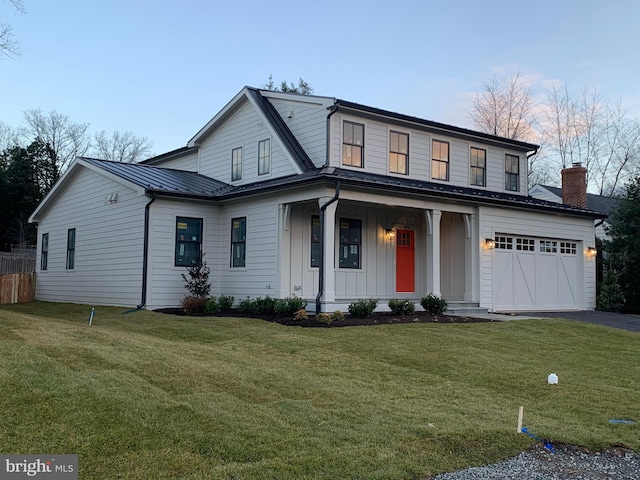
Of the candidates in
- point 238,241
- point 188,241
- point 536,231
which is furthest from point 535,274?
point 188,241

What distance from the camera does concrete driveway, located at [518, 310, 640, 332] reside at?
603 inches

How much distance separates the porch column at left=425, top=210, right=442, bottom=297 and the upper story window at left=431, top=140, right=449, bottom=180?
7.01 feet

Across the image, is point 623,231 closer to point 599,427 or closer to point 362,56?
point 362,56

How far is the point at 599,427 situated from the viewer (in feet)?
19.8

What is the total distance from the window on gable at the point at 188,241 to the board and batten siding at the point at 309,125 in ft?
12.4

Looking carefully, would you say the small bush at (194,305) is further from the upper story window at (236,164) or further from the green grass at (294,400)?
the upper story window at (236,164)

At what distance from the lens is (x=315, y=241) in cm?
1644

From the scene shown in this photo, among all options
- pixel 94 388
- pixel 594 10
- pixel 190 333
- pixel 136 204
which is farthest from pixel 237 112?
pixel 94 388

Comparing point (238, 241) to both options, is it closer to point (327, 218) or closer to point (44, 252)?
point (327, 218)

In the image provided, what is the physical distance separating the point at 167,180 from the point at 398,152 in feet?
22.6

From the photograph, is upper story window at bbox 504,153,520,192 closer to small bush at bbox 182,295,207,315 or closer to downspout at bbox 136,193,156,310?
small bush at bbox 182,295,207,315

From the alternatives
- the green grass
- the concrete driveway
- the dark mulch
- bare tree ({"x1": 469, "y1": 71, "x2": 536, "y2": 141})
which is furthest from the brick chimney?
bare tree ({"x1": 469, "y1": 71, "x2": 536, "y2": 141})

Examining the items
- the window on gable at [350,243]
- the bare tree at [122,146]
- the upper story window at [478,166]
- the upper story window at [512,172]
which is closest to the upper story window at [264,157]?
the window on gable at [350,243]

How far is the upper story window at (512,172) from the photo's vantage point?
794 inches
